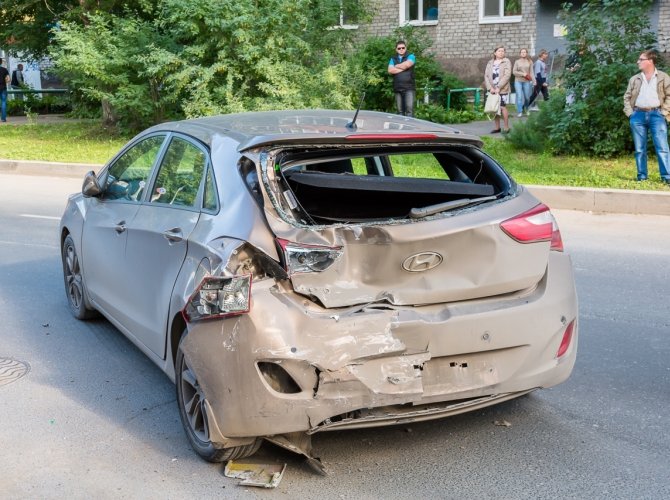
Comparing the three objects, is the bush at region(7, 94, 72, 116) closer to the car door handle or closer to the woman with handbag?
the woman with handbag

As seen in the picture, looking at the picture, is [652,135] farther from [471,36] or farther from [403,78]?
[471,36]

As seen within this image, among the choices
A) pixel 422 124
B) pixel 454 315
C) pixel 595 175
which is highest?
pixel 422 124

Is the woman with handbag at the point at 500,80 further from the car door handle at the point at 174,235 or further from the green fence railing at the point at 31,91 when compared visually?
the green fence railing at the point at 31,91

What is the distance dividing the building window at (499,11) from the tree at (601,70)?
1388 centimetres

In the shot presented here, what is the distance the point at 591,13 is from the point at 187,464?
41.5 feet

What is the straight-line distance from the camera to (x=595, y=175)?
526 inches

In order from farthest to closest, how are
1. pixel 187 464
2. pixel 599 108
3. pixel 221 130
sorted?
pixel 599 108
pixel 221 130
pixel 187 464

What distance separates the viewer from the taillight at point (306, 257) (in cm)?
397

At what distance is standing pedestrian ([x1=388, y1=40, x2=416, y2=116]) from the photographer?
19.5 meters

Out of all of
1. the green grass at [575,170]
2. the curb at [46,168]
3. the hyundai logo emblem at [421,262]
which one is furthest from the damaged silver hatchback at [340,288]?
the curb at [46,168]

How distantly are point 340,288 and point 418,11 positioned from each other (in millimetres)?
27684

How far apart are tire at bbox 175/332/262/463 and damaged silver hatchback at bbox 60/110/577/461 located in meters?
0.01

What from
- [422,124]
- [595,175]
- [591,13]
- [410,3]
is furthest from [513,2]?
[422,124]

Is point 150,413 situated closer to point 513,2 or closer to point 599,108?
point 599,108
